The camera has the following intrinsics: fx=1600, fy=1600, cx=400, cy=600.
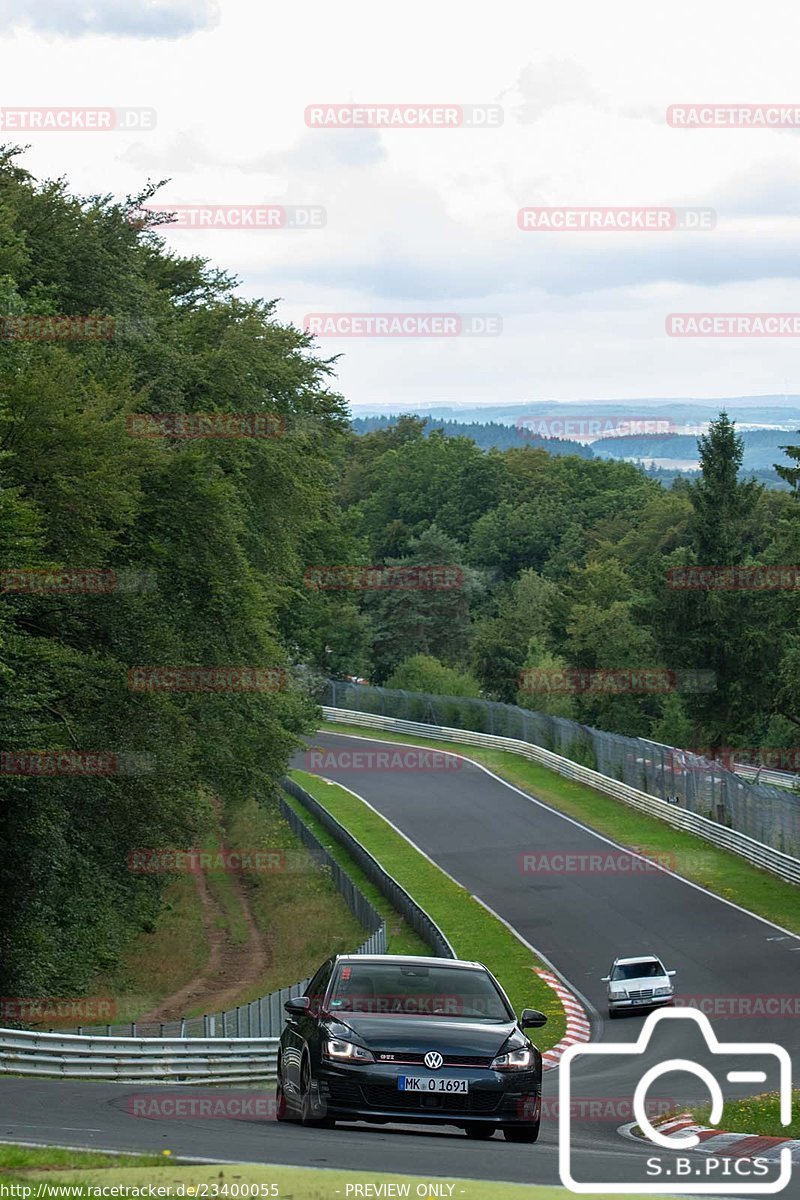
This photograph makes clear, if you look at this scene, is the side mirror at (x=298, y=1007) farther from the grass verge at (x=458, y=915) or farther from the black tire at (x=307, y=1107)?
the grass verge at (x=458, y=915)

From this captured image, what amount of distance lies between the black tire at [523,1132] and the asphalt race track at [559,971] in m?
0.23

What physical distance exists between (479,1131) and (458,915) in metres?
30.4

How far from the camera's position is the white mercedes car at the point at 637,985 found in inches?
1220

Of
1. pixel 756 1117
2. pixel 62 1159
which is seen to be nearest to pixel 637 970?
pixel 756 1117

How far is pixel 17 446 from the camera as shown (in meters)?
25.8

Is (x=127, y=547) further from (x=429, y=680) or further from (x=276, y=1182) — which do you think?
(x=429, y=680)

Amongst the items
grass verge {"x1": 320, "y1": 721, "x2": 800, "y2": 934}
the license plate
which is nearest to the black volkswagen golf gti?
the license plate

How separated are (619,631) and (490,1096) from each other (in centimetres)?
7364

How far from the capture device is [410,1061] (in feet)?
38.1

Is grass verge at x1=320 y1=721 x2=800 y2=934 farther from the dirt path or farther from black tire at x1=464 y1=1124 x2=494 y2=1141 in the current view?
black tire at x1=464 y1=1124 x2=494 y2=1141

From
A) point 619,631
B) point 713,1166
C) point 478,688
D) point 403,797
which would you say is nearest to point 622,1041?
point 713,1166

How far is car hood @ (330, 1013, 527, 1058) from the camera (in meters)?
11.7

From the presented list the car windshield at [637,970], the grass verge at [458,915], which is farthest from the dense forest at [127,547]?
the car windshield at [637,970]

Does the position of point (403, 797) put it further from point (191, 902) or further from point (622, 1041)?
point (622, 1041)
